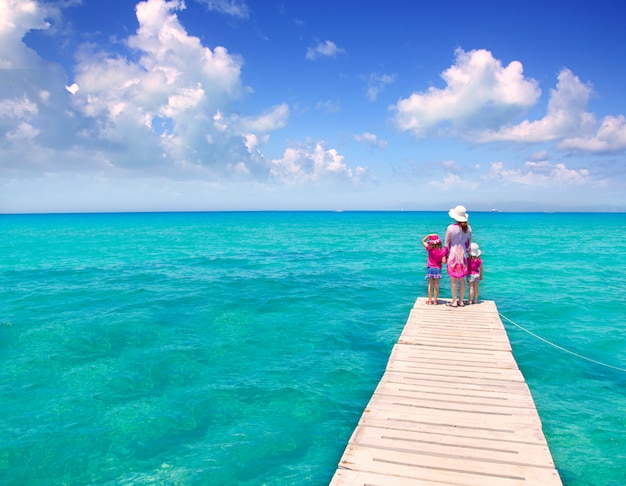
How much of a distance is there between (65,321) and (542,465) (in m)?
17.5

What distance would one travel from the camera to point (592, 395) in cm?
1051

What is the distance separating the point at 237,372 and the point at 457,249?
8138 millimetres

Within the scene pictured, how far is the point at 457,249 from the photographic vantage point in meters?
13.2

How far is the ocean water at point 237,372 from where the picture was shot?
8039 mm

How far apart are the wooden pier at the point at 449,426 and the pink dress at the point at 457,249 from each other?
3128 millimetres

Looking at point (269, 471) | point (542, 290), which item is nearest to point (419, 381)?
point (269, 471)

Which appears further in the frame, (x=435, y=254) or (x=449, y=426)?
(x=435, y=254)

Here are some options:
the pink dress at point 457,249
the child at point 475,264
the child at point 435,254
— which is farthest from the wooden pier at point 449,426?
the child at point 475,264

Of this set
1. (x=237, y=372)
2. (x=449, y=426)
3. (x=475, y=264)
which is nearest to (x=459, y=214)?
(x=475, y=264)

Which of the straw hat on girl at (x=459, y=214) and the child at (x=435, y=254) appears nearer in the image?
the straw hat on girl at (x=459, y=214)

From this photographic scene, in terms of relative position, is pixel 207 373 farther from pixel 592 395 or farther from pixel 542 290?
pixel 542 290

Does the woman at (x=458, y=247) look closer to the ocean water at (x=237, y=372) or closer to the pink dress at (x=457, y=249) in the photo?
the pink dress at (x=457, y=249)

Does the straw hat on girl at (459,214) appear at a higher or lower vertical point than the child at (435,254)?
higher

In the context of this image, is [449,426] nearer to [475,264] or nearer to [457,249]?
[457,249]
